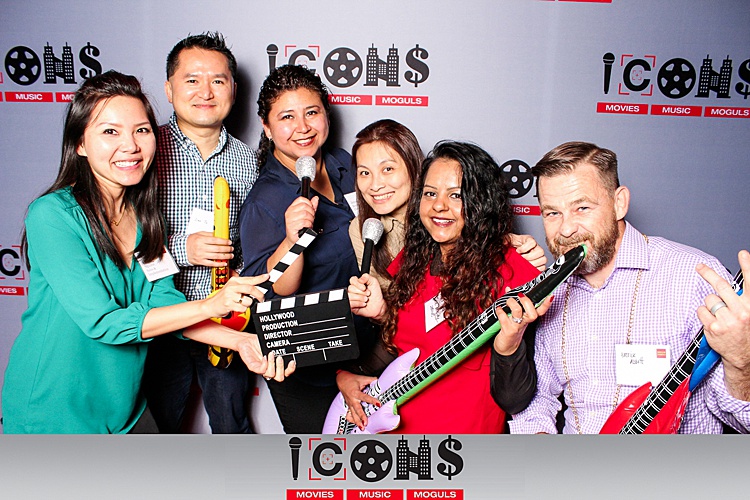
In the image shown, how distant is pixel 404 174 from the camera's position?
2.30 metres

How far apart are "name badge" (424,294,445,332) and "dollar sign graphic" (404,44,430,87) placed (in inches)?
34.4

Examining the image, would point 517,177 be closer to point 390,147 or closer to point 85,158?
point 390,147

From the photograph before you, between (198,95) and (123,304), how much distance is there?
838 millimetres

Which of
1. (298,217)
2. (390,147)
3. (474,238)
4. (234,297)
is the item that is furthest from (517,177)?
(234,297)

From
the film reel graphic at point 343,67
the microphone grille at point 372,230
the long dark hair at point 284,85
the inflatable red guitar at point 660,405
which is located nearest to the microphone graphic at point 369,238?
the microphone grille at point 372,230

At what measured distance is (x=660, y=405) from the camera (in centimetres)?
210

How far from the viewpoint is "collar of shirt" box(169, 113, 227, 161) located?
237cm

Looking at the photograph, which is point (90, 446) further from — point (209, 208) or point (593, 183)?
point (593, 183)

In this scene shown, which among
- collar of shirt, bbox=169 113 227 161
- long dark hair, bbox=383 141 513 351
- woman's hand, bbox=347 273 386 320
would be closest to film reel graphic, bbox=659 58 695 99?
long dark hair, bbox=383 141 513 351

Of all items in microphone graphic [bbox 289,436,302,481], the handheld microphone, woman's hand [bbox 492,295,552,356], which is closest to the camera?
woman's hand [bbox 492,295,552,356]

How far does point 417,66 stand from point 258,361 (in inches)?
51.9

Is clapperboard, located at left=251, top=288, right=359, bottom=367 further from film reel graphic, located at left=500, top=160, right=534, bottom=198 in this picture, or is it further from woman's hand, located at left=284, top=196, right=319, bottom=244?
film reel graphic, located at left=500, top=160, right=534, bottom=198

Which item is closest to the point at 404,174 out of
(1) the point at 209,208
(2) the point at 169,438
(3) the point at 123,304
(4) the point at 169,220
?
(1) the point at 209,208

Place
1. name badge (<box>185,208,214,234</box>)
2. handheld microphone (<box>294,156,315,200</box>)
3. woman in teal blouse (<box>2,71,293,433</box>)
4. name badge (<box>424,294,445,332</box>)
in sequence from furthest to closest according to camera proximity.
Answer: name badge (<box>185,208,214,234</box>) → handheld microphone (<box>294,156,315,200</box>) → name badge (<box>424,294,445,332</box>) → woman in teal blouse (<box>2,71,293,433</box>)
